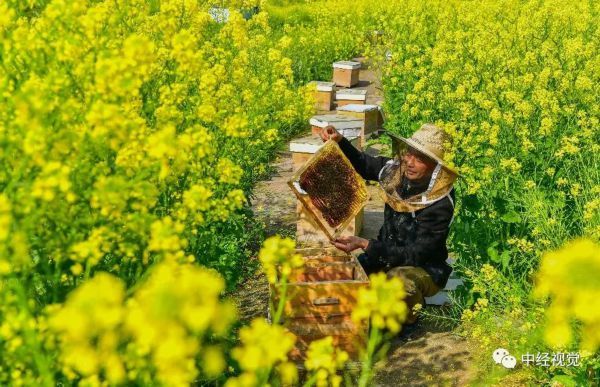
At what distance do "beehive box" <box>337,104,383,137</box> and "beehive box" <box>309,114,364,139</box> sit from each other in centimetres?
132

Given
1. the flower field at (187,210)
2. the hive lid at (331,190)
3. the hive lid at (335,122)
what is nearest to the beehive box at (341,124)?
the hive lid at (335,122)

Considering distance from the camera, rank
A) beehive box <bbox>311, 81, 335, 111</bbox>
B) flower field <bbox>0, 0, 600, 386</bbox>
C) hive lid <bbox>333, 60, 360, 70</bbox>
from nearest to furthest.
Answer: flower field <bbox>0, 0, 600, 386</bbox>
beehive box <bbox>311, 81, 335, 111</bbox>
hive lid <bbox>333, 60, 360, 70</bbox>

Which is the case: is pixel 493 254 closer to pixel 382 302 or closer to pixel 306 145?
pixel 306 145

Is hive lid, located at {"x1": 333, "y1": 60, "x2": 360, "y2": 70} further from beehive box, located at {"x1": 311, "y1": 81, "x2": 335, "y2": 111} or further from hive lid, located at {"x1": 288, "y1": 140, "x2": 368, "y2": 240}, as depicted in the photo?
hive lid, located at {"x1": 288, "y1": 140, "x2": 368, "y2": 240}

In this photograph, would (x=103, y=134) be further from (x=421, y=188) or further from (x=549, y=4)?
(x=549, y=4)

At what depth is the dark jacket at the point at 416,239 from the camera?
4.35 m

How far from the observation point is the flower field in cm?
161

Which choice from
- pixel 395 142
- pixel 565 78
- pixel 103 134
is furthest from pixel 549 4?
pixel 103 134

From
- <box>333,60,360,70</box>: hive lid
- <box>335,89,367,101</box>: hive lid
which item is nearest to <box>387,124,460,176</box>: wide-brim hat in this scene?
<box>335,89,367,101</box>: hive lid

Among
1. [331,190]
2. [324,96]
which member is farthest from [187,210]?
[324,96]

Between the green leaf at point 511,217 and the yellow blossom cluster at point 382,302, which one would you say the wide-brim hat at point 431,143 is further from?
the yellow blossom cluster at point 382,302

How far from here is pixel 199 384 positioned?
345 cm

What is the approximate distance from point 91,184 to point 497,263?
3.22m

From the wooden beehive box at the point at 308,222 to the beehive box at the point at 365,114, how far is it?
1.91 metres
